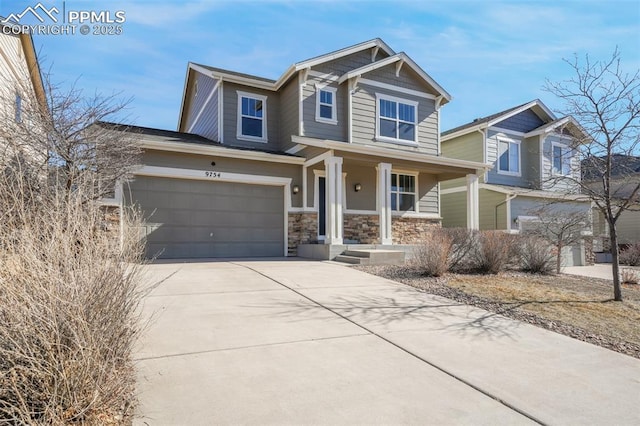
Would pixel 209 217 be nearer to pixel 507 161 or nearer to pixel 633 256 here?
pixel 507 161

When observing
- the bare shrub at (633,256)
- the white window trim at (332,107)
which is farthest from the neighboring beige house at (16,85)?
the bare shrub at (633,256)

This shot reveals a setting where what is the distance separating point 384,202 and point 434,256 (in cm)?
418

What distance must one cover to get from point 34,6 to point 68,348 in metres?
10.9

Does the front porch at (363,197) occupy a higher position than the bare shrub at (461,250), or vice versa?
the front porch at (363,197)

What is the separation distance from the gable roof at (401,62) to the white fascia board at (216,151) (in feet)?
12.0

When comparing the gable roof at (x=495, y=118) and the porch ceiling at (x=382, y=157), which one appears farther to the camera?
the gable roof at (x=495, y=118)

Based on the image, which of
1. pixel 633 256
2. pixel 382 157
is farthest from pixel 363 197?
pixel 633 256

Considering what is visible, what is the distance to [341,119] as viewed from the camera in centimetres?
1391

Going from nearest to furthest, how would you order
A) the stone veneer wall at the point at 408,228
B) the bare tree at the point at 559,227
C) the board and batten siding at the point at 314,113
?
the bare tree at the point at 559,227 → the board and batten siding at the point at 314,113 → the stone veneer wall at the point at 408,228

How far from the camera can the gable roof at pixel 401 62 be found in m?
13.7

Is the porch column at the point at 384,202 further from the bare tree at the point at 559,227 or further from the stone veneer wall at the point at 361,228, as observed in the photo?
the bare tree at the point at 559,227

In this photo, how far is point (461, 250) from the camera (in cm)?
939

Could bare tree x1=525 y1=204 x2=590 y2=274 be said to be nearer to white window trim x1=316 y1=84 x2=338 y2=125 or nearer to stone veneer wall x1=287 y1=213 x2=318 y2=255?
stone veneer wall x1=287 y1=213 x2=318 y2=255

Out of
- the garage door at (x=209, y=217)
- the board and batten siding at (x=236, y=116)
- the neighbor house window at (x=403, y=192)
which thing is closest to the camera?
the garage door at (x=209, y=217)
